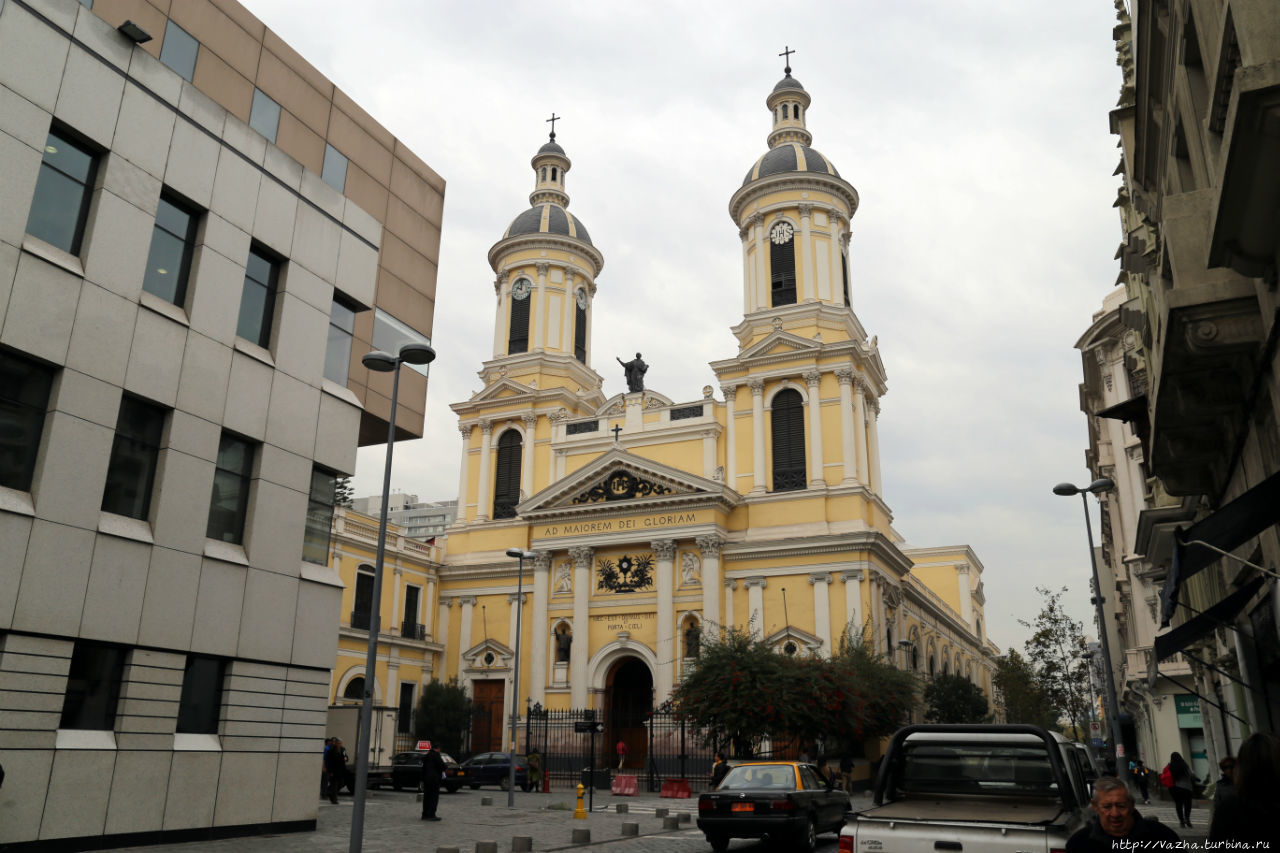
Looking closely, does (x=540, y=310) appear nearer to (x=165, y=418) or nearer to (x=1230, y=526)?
(x=165, y=418)

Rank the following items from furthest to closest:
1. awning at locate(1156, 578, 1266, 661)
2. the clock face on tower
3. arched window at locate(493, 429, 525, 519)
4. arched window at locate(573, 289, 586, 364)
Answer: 1. arched window at locate(573, 289, 586, 364)
2. arched window at locate(493, 429, 525, 519)
3. the clock face on tower
4. awning at locate(1156, 578, 1266, 661)

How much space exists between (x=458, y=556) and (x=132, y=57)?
119ft

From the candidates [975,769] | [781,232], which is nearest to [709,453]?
[781,232]

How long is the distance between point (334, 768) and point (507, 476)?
26593 mm

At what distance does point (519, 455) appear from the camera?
50688 millimetres

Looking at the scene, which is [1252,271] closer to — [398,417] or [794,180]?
[398,417]

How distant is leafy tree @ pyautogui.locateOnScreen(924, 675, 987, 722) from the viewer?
2012 inches

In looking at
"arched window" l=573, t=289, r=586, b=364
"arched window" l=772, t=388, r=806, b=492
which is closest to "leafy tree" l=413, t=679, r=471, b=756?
"arched window" l=772, t=388, r=806, b=492

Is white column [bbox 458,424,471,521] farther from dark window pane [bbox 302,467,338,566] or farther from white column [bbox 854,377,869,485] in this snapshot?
A: dark window pane [bbox 302,467,338,566]

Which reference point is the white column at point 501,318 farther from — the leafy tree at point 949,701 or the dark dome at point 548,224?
the leafy tree at point 949,701

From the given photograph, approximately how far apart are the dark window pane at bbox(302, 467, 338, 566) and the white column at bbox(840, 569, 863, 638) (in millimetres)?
25945

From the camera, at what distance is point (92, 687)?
45.9 feet

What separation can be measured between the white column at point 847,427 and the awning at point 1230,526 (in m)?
32.3

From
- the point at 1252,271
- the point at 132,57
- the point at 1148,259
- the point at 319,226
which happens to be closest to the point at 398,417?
the point at 319,226
